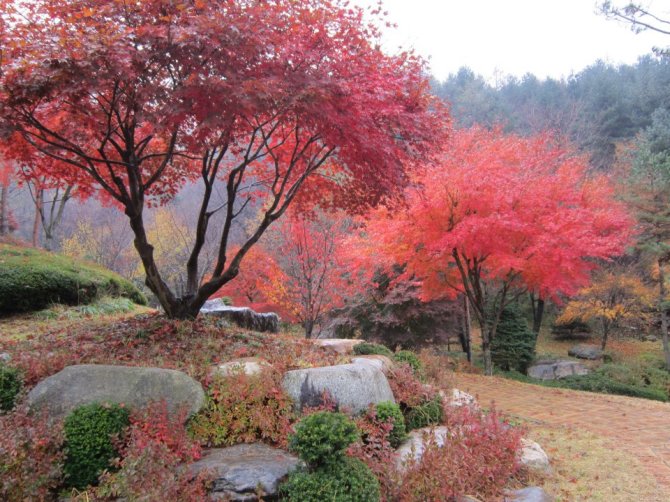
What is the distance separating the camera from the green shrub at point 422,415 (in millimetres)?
5473

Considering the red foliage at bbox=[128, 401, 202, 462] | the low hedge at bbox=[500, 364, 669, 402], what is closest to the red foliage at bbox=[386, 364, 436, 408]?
the red foliage at bbox=[128, 401, 202, 462]

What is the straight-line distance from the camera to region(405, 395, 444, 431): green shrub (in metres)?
5.47

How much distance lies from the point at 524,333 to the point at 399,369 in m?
13.9

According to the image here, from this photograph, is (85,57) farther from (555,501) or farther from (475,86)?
(475,86)

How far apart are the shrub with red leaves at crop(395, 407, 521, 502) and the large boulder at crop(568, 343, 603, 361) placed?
60.5 ft

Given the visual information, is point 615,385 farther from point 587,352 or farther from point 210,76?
point 210,76

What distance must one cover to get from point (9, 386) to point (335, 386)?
3169 mm

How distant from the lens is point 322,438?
330 centimetres

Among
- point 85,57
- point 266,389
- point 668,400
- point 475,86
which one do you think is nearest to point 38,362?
point 266,389

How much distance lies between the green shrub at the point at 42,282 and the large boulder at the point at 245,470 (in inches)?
263

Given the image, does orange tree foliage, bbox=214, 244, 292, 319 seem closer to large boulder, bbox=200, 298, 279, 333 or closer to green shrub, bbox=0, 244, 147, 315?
large boulder, bbox=200, 298, 279, 333

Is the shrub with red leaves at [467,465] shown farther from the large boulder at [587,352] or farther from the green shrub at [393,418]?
the large boulder at [587,352]

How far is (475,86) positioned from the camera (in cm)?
4197

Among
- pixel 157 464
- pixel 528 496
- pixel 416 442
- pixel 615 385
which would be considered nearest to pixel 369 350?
pixel 416 442
